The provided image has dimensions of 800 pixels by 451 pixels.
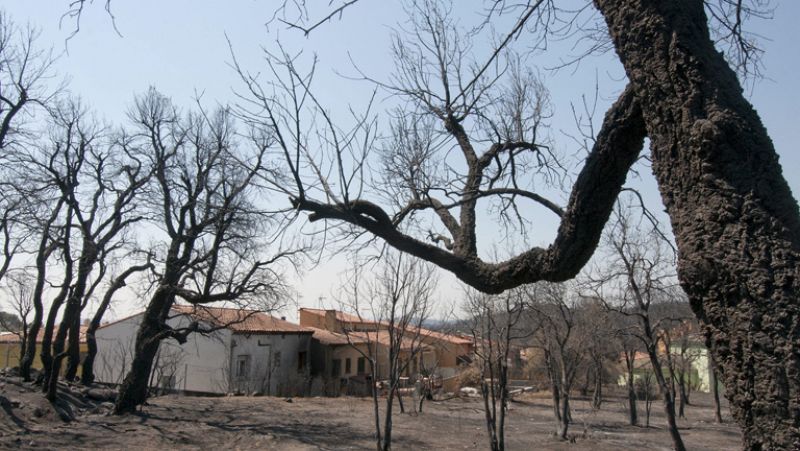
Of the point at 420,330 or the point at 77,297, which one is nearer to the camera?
the point at 420,330

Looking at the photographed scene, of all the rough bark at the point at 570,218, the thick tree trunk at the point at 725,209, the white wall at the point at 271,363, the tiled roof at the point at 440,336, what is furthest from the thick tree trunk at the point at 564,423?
the thick tree trunk at the point at 725,209

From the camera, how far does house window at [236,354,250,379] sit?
111 ft

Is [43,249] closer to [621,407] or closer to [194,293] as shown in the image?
[194,293]

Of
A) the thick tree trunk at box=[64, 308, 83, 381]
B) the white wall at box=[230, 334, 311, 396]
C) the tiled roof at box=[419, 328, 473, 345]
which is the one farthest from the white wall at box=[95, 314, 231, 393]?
the tiled roof at box=[419, 328, 473, 345]

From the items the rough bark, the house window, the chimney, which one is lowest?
the house window

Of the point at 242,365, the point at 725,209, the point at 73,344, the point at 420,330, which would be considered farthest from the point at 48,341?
the point at 725,209

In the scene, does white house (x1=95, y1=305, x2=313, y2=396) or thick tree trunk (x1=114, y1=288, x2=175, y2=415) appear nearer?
thick tree trunk (x1=114, y1=288, x2=175, y2=415)

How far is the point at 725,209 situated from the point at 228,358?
33.6 meters

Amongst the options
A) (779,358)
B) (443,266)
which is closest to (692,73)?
(779,358)

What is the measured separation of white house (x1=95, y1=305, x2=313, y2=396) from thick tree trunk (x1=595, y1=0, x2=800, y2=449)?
1212 inches

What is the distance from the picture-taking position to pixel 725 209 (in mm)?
1932

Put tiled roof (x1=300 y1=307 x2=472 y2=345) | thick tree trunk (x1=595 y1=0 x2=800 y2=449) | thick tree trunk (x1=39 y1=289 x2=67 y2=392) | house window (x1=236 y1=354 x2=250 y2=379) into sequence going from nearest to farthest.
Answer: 1. thick tree trunk (x1=595 y1=0 x2=800 y2=449)
2. tiled roof (x1=300 y1=307 x2=472 y2=345)
3. thick tree trunk (x1=39 y1=289 x2=67 y2=392)
4. house window (x1=236 y1=354 x2=250 y2=379)

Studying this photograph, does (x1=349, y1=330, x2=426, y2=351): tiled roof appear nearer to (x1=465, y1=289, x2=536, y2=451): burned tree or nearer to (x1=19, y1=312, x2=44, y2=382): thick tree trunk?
(x1=465, y1=289, x2=536, y2=451): burned tree

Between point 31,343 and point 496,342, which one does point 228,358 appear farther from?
point 496,342
